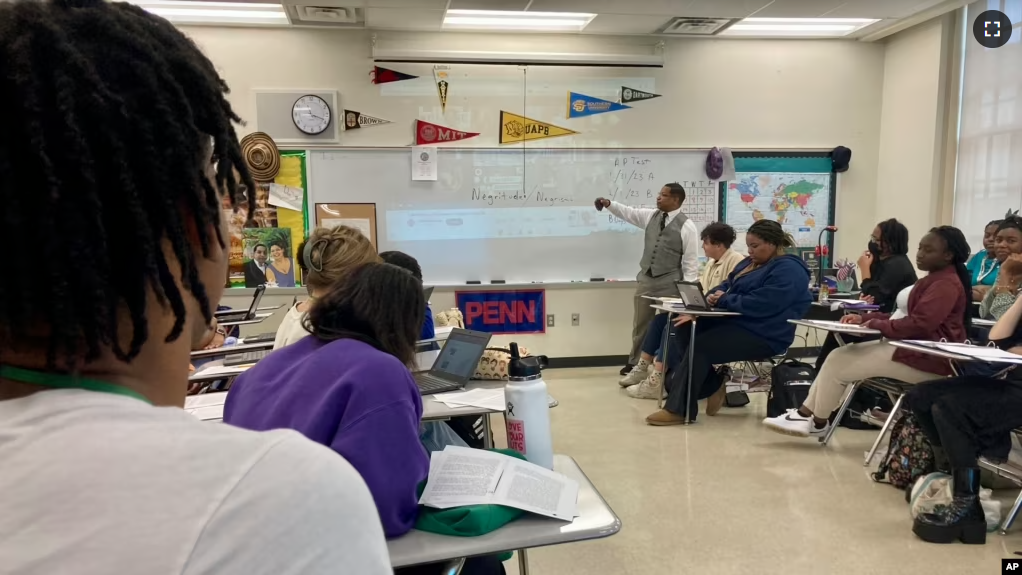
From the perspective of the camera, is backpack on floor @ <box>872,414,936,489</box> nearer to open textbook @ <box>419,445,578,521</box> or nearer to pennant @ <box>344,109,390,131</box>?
open textbook @ <box>419,445,578,521</box>

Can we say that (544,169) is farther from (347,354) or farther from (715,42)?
(347,354)

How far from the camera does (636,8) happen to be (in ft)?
15.3

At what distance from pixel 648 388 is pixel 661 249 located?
1202 mm

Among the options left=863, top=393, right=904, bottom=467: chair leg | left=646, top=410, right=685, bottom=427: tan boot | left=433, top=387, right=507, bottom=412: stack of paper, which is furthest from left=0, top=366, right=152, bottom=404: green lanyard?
left=646, top=410, right=685, bottom=427: tan boot

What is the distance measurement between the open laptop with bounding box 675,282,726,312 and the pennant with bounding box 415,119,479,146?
236 centimetres

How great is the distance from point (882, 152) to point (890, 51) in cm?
93

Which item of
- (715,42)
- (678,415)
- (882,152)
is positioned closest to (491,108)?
(715,42)

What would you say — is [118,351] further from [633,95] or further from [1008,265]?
[633,95]

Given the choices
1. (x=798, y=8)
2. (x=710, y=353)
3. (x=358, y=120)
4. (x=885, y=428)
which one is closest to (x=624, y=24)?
(x=798, y=8)

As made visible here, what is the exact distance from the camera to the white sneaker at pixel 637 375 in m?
4.91

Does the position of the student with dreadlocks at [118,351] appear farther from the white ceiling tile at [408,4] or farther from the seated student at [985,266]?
the seated student at [985,266]

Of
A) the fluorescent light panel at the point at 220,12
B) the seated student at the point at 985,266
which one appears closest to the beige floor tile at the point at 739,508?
the seated student at the point at 985,266

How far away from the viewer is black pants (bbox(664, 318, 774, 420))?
153 inches

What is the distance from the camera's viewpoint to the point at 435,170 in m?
5.26
